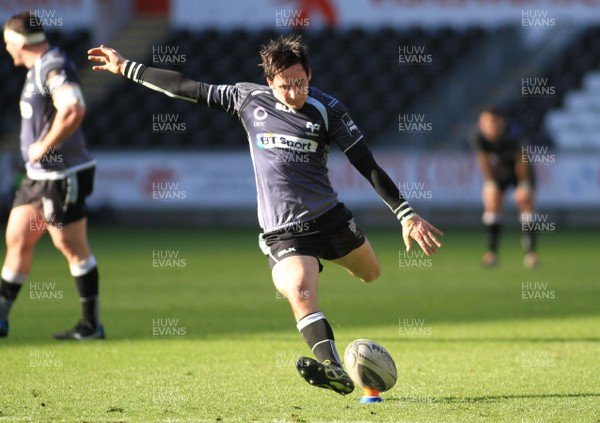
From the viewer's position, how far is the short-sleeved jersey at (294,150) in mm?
7086

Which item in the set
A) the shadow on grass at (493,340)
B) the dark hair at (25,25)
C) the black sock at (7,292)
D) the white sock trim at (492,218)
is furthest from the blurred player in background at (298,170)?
the white sock trim at (492,218)

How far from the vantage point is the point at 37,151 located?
29.2 feet

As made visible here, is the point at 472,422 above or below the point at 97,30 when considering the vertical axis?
below

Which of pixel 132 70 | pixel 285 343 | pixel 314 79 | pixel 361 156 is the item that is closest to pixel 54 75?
pixel 132 70

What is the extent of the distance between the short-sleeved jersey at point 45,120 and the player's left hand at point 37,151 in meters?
0.22

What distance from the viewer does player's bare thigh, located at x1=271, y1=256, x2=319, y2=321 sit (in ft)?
22.4

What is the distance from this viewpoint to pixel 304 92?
7000 millimetres

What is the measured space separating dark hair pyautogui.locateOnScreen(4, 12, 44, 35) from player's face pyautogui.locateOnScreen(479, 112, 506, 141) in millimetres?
8824

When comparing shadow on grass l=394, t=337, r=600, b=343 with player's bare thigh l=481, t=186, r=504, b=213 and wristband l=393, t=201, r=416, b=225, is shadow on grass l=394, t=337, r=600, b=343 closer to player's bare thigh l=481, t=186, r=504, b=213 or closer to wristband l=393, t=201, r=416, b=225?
wristband l=393, t=201, r=416, b=225

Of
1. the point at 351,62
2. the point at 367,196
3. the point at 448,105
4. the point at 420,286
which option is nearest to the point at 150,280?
the point at 420,286

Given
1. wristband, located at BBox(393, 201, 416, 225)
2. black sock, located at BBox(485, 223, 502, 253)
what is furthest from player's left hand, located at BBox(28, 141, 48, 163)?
black sock, located at BBox(485, 223, 502, 253)

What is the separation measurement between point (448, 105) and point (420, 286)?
13969mm

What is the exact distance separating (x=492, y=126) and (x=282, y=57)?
10.4m

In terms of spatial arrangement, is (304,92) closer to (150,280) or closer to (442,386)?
(442,386)
